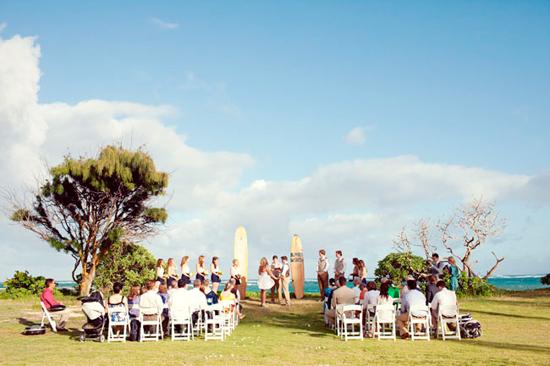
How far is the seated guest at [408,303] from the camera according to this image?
11.9m

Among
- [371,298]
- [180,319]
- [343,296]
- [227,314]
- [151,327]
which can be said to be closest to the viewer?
[180,319]

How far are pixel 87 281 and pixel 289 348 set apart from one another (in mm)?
15616

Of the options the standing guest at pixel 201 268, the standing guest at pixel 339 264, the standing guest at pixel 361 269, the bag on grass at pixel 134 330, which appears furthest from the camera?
the standing guest at pixel 339 264

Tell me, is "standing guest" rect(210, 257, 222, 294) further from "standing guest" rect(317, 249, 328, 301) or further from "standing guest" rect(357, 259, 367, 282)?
"standing guest" rect(357, 259, 367, 282)

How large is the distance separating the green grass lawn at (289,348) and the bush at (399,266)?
6.96m

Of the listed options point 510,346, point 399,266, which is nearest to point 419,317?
point 510,346

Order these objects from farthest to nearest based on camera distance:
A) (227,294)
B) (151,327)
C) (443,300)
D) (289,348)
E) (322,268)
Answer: (322,268)
(227,294)
(151,327)
(443,300)
(289,348)

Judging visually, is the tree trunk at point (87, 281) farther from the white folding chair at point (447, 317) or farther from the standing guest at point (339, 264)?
the white folding chair at point (447, 317)

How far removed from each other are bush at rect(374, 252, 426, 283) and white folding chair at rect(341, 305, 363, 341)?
957 centimetres

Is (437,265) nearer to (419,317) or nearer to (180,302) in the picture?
(419,317)

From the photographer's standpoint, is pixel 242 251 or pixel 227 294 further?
pixel 242 251

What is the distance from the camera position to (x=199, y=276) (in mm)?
18125

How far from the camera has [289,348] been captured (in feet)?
34.9

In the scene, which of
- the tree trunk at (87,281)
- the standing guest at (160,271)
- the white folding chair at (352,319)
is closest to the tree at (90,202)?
the tree trunk at (87,281)
